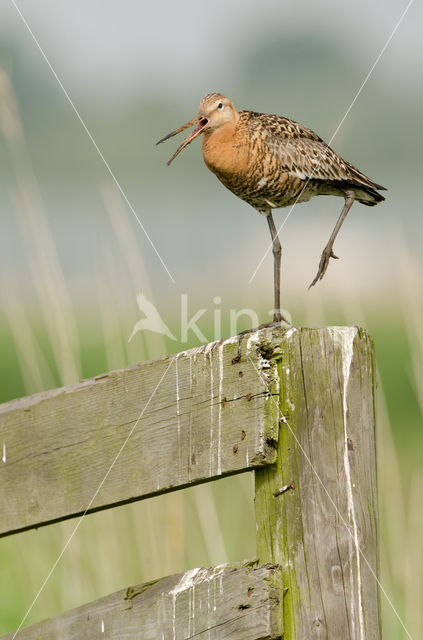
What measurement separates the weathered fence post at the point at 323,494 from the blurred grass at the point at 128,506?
1.35 metres

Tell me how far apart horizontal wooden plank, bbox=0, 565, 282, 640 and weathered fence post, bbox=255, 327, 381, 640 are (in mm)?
44

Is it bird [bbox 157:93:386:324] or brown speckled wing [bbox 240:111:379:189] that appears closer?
bird [bbox 157:93:386:324]

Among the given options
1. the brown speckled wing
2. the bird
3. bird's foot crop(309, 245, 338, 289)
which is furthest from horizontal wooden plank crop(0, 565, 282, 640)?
the brown speckled wing

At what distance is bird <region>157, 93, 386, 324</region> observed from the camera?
13.8ft

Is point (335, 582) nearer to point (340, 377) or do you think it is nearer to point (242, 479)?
point (340, 377)

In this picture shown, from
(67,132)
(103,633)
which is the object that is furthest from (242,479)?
(67,132)

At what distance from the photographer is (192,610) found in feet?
6.53

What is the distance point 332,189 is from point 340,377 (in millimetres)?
2735

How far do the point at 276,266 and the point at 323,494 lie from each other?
228cm

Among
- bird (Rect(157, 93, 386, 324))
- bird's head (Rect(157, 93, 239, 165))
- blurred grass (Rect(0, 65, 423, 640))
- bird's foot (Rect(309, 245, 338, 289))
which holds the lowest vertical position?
blurred grass (Rect(0, 65, 423, 640))

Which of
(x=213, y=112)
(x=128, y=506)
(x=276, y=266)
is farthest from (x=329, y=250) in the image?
(x=128, y=506)

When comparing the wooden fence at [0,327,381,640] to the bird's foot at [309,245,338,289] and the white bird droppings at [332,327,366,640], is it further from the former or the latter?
the bird's foot at [309,245,338,289]

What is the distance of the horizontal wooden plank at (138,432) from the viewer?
6.43ft

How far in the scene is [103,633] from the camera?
86.7 inches
